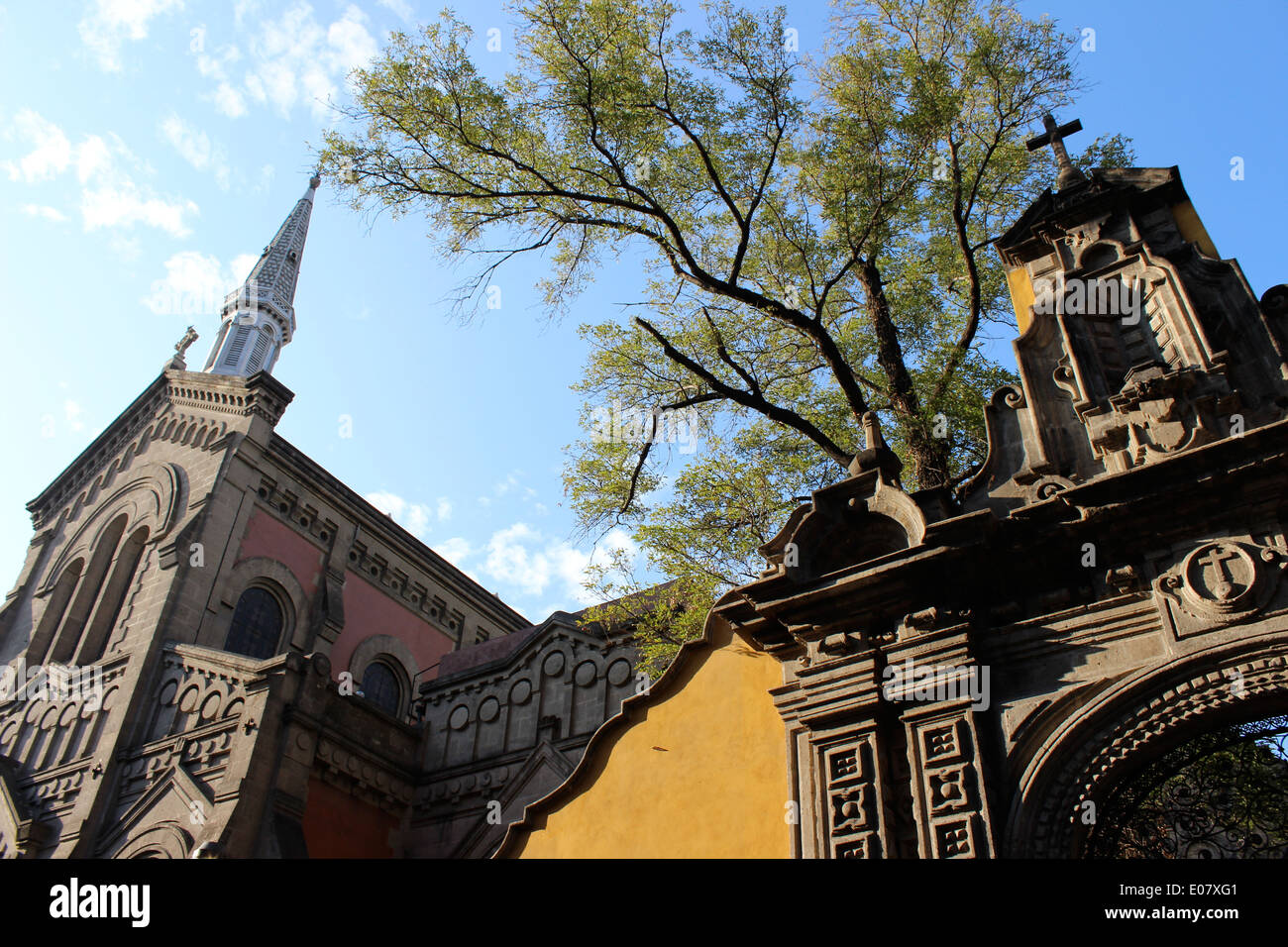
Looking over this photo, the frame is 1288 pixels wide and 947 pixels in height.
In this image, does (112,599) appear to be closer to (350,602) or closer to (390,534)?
(350,602)

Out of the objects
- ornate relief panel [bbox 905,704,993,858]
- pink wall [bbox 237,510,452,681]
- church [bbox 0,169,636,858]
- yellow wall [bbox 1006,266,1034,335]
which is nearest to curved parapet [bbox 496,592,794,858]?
ornate relief panel [bbox 905,704,993,858]

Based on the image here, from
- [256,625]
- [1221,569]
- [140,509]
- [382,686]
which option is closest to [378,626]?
[382,686]

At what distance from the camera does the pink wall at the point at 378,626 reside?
21.8 meters

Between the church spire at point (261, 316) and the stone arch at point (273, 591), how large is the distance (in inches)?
618

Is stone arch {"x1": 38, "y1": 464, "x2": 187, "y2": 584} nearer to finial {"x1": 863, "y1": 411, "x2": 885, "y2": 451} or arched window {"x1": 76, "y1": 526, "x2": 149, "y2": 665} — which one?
arched window {"x1": 76, "y1": 526, "x2": 149, "y2": 665}

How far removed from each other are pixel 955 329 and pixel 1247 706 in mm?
8491

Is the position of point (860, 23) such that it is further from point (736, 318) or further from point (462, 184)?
point (462, 184)

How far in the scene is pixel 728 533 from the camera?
11.0 meters

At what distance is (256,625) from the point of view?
66.4 feet

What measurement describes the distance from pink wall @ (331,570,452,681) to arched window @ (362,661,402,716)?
0.66 metres

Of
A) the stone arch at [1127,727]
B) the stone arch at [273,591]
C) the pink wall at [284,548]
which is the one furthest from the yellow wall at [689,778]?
the pink wall at [284,548]

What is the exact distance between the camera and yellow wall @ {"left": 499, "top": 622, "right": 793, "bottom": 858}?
282 inches

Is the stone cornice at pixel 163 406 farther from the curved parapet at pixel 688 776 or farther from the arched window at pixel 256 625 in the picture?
the curved parapet at pixel 688 776

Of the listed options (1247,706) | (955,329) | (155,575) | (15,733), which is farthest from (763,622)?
(15,733)
